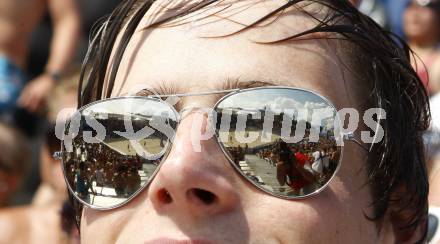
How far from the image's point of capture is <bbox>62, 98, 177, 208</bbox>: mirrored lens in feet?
5.12

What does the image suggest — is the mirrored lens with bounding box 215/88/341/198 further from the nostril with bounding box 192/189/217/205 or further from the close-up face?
the close-up face

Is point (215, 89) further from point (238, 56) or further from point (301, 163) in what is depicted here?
point (301, 163)

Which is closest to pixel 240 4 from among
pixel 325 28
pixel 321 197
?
pixel 325 28

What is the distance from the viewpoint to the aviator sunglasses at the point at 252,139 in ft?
4.99

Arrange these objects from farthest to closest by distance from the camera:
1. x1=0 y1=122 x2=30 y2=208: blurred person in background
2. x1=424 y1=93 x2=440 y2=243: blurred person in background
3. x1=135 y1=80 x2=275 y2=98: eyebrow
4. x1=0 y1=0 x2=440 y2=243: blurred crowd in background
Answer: x1=0 y1=122 x2=30 y2=208: blurred person in background, x1=0 y1=0 x2=440 y2=243: blurred crowd in background, x1=424 y1=93 x2=440 y2=243: blurred person in background, x1=135 y1=80 x2=275 y2=98: eyebrow

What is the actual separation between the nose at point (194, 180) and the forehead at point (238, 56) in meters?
0.14

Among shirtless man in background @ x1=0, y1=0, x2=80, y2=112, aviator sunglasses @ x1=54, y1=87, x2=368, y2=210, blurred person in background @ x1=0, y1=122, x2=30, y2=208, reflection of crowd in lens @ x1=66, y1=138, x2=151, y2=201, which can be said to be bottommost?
blurred person in background @ x1=0, y1=122, x2=30, y2=208

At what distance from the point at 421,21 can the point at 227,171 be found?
3.79 metres

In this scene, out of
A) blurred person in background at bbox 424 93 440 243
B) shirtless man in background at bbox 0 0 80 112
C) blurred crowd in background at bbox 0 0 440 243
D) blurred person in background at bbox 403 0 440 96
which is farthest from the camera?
blurred person in background at bbox 403 0 440 96

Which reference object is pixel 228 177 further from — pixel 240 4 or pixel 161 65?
pixel 240 4

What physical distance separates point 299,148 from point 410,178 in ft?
1.22

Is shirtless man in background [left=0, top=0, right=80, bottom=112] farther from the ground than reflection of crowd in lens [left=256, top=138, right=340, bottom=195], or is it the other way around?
reflection of crowd in lens [left=256, top=138, right=340, bottom=195]

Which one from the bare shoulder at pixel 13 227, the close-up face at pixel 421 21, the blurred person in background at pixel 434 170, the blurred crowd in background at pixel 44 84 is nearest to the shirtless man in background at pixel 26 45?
the blurred crowd in background at pixel 44 84

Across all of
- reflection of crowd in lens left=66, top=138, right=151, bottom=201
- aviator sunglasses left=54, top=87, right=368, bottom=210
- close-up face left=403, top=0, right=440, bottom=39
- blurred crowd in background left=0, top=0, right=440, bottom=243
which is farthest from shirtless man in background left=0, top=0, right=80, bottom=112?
aviator sunglasses left=54, top=87, right=368, bottom=210
